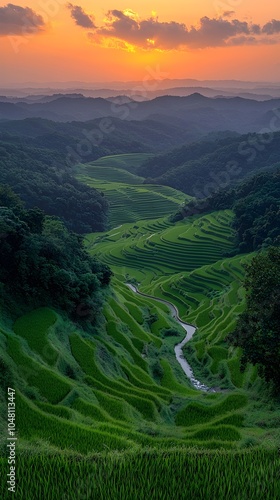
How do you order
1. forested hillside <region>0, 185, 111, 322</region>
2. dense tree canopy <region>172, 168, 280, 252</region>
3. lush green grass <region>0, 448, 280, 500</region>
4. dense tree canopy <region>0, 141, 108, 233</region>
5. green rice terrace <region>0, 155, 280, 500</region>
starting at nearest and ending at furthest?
lush green grass <region>0, 448, 280, 500</region>, green rice terrace <region>0, 155, 280, 500</region>, forested hillside <region>0, 185, 111, 322</region>, dense tree canopy <region>172, 168, 280, 252</region>, dense tree canopy <region>0, 141, 108, 233</region>

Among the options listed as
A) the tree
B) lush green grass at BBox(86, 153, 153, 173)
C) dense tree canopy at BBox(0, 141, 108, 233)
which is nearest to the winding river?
the tree

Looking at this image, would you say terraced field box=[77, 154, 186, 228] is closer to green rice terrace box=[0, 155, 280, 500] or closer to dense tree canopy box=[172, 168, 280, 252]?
dense tree canopy box=[172, 168, 280, 252]

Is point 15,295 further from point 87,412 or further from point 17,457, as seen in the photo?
point 17,457

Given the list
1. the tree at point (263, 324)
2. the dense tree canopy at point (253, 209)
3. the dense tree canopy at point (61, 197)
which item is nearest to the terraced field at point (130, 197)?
the dense tree canopy at point (61, 197)

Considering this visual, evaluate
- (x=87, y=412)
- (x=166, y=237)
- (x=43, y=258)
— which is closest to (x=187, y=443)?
(x=87, y=412)

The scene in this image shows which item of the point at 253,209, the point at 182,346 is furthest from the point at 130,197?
the point at 182,346
